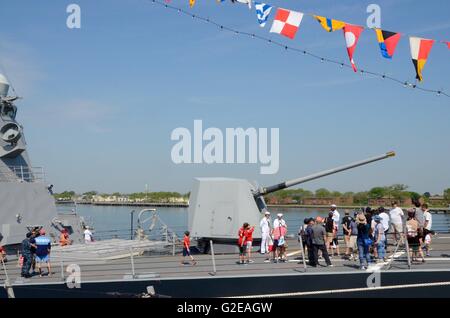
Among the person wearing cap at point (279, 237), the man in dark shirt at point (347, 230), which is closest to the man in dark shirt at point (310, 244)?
the person wearing cap at point (279, 237)

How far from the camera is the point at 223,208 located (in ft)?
38.7

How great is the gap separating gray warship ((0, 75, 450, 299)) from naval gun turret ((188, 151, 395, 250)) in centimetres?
2

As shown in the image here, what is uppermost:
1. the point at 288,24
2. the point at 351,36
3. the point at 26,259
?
the point at 288,24

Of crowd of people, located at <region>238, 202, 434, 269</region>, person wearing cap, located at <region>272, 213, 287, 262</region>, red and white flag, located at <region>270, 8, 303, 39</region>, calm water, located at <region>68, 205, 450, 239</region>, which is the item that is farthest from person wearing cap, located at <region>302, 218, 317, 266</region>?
calm water, located at <region>68, 205, 450, 239</region>

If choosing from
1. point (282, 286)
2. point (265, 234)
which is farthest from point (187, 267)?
point (265, 234)

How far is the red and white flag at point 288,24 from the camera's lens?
1133 cm

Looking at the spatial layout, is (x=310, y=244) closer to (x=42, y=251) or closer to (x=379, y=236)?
(x=379, y=236)

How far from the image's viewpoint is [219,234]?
11656 millimetres

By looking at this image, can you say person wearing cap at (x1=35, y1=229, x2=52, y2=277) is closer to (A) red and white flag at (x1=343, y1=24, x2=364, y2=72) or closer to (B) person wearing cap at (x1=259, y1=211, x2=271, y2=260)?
(B) person wearing cap at (x1=259, y1=211, x2=271, y2=260)

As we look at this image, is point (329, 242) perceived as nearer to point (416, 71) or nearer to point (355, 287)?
point (355, 287)

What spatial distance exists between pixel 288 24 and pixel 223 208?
14.6 ft

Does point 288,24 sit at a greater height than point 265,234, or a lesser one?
greater

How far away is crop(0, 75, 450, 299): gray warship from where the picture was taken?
26.9ft

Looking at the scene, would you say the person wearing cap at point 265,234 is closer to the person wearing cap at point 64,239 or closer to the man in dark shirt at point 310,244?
the man in dark shirt at point 310,244
